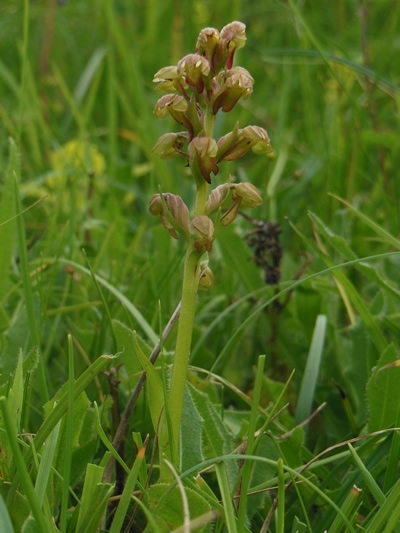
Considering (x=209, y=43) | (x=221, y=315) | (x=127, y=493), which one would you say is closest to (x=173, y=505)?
(x=127, y=493)

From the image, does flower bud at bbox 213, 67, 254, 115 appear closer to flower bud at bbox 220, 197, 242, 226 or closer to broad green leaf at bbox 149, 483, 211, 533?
flower bud at bbox 220, 197, 242, 226

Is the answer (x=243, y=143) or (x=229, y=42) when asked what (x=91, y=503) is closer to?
(x=243, y=143)

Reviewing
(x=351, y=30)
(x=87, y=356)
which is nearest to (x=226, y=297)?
(x=87, y=356)

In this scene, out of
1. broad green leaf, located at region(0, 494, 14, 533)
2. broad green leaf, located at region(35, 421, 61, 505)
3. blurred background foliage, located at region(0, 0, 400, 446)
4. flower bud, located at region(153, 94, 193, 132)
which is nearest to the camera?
broad green leaf, located at region(0, 494, 14, 533)

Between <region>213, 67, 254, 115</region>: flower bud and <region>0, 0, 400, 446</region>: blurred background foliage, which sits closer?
<region>213, 67, 254, 115</region>: flower bud

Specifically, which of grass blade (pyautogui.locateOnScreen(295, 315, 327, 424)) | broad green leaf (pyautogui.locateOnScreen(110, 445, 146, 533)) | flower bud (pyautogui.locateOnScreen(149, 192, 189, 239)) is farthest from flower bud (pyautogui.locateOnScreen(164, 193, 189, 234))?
grass blade (pyautogui.locateOnScreen(295, 315, 327, 424))

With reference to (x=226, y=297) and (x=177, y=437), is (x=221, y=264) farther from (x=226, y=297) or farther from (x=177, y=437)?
(x=177, y=437)

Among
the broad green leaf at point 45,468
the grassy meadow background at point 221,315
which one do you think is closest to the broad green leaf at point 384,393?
the grassy meadow background at point 221,315

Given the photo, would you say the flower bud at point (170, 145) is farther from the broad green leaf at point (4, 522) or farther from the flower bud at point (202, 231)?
the broad green leaf at point (4, 522)
